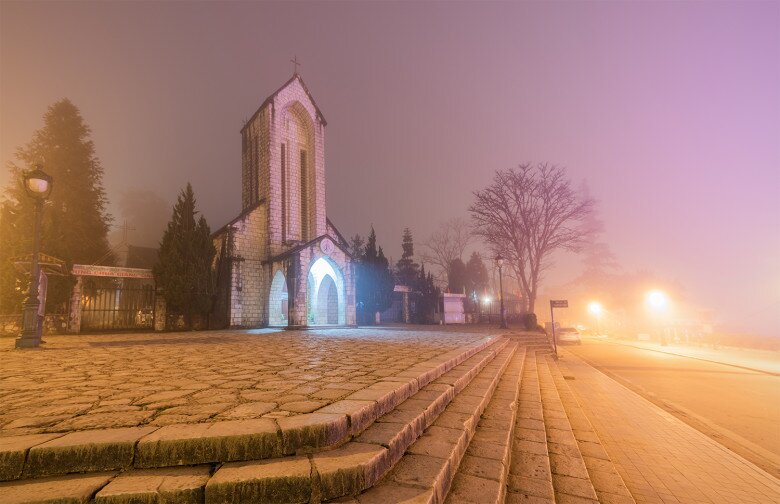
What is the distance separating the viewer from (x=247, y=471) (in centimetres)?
183

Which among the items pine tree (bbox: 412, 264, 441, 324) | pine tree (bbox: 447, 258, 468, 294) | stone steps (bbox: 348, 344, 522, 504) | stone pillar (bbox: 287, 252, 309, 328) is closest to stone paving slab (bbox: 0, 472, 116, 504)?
stone steps (bbox: 348, 344, 522, 504)

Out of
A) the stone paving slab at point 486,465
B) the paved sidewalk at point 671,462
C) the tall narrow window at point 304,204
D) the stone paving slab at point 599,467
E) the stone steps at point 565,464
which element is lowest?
the paved sidewalk at point 671,462

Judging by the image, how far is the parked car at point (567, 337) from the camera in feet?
78.5

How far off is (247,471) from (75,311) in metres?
19.2

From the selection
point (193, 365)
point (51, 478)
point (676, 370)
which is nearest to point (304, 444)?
point (51, 478)

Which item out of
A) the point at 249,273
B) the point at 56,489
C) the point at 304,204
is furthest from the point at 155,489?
the point at 304,204

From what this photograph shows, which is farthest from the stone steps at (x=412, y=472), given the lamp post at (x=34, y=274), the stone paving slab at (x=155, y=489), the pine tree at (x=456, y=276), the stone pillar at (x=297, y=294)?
the pine tree at (x=456, y=276)

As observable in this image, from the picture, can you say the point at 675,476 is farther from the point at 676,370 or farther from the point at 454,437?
the point at 676,370

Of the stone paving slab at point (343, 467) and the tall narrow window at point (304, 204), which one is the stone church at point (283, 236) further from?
the stone paving slab at point (343, 467)

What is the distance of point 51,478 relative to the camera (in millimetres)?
1836

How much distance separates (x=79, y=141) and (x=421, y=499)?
34303mm

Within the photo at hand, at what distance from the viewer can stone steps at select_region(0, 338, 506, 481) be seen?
188cm

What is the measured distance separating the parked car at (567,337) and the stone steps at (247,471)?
2507 cm

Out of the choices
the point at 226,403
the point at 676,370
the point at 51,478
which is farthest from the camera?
the point at 676,370
